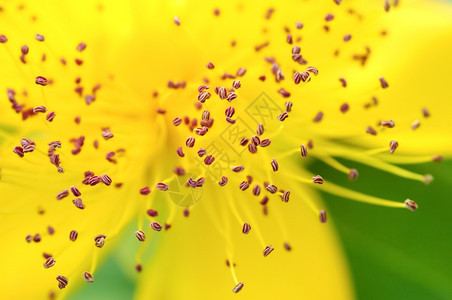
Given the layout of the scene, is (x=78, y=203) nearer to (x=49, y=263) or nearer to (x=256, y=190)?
(x=49, y=263)

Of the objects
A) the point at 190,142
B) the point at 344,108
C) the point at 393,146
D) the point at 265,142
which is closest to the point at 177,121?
the point at 190,142

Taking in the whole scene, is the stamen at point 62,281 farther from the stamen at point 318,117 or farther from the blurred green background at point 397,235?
the blurred green background at point 397,235

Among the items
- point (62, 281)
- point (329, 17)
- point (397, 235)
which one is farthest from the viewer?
point (397, 235)

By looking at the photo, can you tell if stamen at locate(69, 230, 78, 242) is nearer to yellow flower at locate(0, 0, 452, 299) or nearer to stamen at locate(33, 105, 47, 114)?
yellow flower at locate(0, 0, 452, 299)

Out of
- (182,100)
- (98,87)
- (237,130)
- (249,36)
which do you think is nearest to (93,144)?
(98,87)

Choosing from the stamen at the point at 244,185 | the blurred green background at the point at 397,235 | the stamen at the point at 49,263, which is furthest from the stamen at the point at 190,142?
the blurred green background at the point at 397,235

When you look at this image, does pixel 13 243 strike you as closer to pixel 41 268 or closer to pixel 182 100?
pixel 41 268
